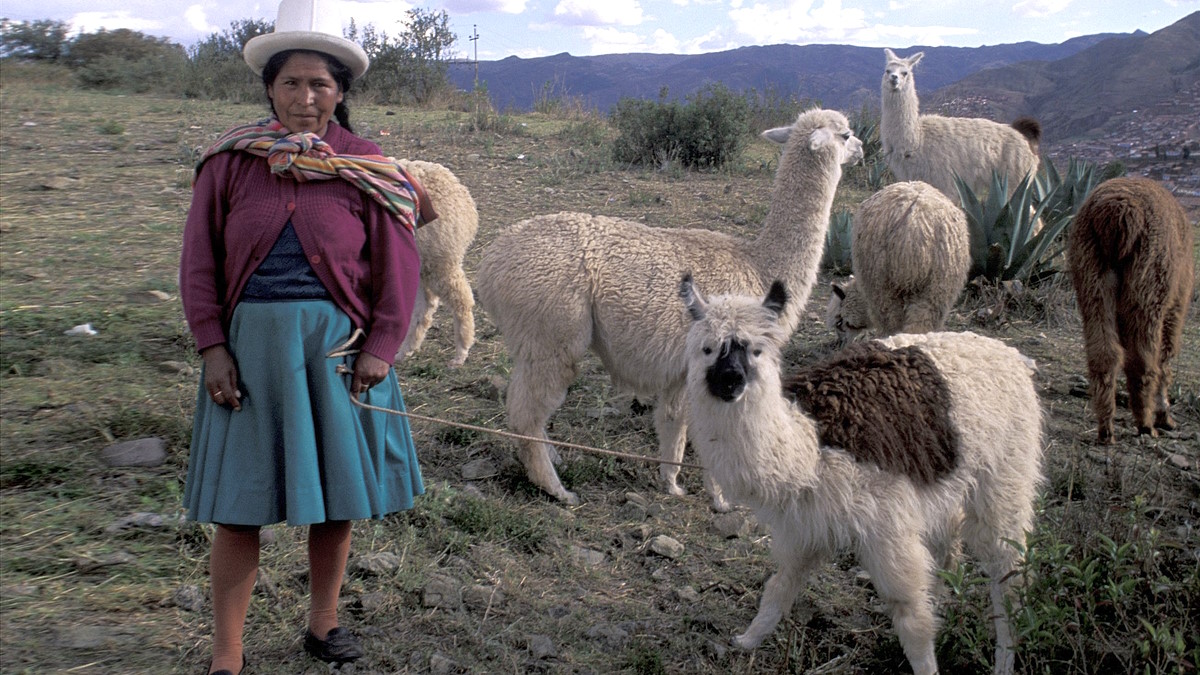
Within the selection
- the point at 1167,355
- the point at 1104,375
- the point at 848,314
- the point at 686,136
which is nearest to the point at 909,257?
the point at 848,314

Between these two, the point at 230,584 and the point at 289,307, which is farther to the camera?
the point at 230,584

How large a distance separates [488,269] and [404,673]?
2231mm

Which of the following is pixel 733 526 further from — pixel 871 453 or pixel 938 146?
pixel 938 146

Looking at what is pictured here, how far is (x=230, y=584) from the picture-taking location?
3.01m

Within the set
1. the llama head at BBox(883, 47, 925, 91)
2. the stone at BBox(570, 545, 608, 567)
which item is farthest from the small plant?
the stone at BBox(570, 545, 608, 567)

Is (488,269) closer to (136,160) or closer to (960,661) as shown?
(960,661)

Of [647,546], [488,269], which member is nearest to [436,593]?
[647,546]

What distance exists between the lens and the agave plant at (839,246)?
9156mm

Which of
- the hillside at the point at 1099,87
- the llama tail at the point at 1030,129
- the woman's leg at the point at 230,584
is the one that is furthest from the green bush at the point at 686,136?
the woman's leg at the point at 230,584

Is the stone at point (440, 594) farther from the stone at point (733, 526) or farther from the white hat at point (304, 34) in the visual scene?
the white hat at point (304, 34)

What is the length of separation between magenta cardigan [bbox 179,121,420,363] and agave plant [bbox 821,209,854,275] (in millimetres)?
6771

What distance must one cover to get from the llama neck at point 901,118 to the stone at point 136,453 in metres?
9.22

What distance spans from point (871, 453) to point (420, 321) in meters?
4.02

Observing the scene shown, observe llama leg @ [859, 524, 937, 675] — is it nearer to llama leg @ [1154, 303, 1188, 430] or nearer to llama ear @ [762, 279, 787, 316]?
llama ear @ [762, 279, 787, 316]
